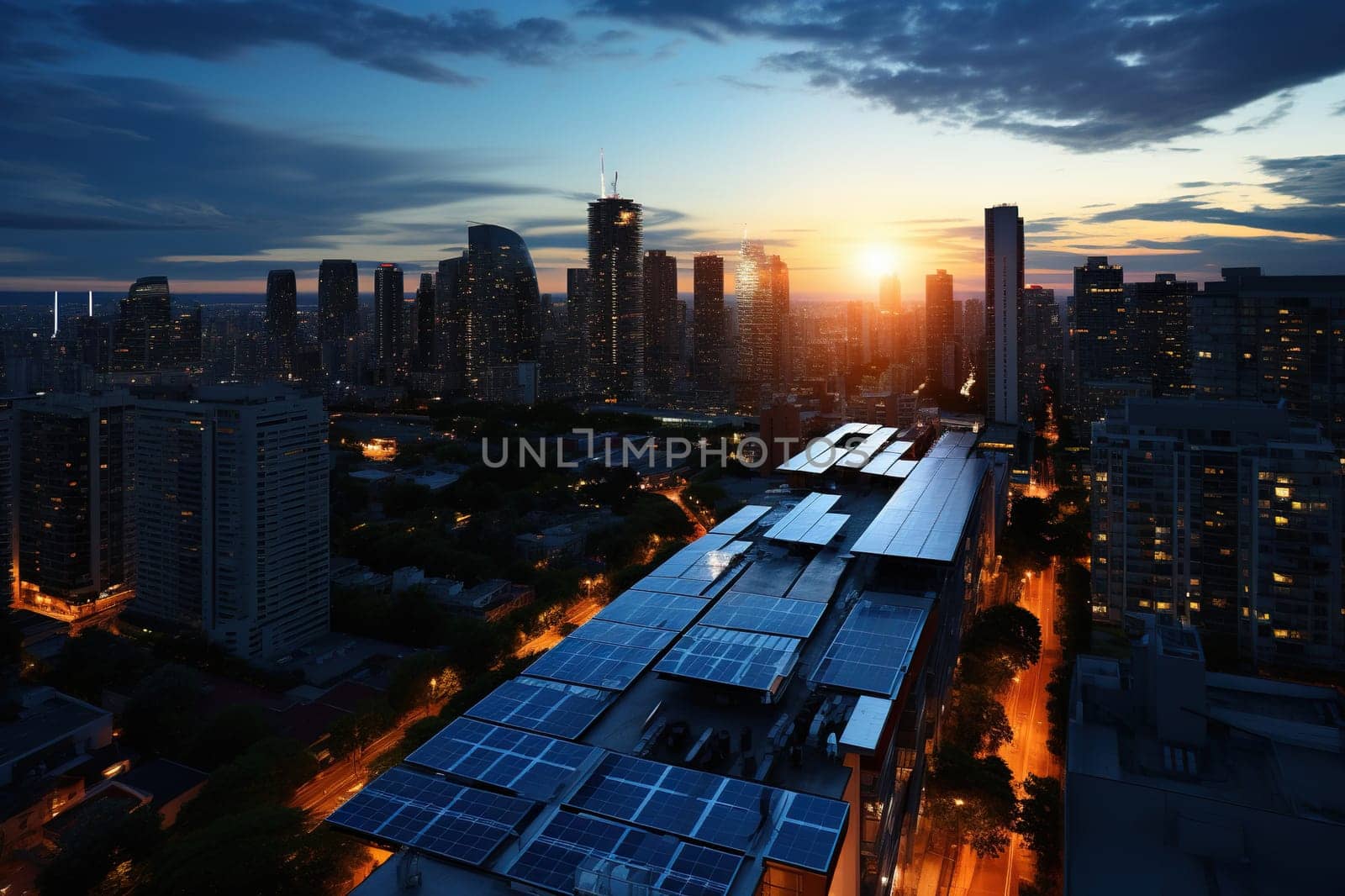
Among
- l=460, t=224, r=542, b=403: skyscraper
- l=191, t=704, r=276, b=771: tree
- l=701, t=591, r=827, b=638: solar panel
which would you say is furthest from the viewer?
l=460, t=224, r=542, b=403: skyscraper

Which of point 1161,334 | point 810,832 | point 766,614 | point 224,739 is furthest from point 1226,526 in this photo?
point 1161,334

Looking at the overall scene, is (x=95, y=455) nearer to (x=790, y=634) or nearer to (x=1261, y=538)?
(x=790, y=634)

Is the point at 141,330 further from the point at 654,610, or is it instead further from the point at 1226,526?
the point at 1226,526

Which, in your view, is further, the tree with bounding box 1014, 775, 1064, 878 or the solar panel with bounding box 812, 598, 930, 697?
the tree with bounding box 1014, 775, 1064, 878

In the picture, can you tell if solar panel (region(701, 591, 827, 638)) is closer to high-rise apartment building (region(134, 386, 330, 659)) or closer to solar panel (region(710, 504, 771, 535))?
solar panel (region(710, 504, 771, 535))

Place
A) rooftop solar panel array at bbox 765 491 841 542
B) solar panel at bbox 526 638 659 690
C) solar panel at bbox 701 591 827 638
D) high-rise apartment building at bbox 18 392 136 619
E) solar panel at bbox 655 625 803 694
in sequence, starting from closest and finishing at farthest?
1. solar panel at bbox 655 625 803 694
2. solar panel at bbox 526 638 659 690
3. solar panel at bbox 701 591 827 638
4. rooftop solar panel array at bbox 765 491 841 542
5. high-rise apartment building at bbox 18 392 136 619

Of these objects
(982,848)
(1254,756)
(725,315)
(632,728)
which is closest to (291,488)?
(632,728)

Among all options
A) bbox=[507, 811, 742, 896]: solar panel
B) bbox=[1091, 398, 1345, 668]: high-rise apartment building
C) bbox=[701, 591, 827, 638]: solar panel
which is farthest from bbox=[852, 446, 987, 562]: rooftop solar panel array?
bbox=[507, 811, 742, 896]: solar panel
